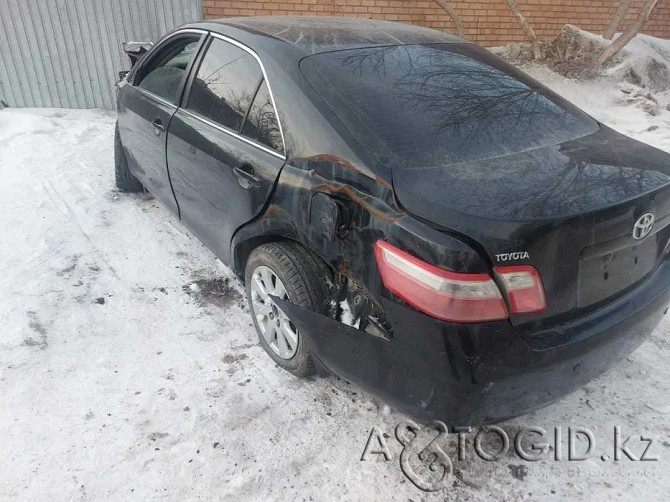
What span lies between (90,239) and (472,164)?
309 centimetres

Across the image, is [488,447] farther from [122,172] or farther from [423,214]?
[122,172]

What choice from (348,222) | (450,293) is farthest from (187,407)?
(450,293)

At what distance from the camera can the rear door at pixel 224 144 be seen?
242cm

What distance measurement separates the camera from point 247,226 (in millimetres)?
2596

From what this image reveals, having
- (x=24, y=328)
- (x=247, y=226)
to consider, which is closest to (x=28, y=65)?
(x=24, y=328)

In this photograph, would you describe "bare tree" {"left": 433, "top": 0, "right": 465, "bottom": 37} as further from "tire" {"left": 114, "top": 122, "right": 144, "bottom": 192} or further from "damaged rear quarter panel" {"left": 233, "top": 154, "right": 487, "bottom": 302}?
"damaged rear quarter panel" {"left": 233, "top": 154, "right": 487, "bottom": 302}

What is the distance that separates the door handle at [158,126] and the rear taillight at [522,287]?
2.52 meters

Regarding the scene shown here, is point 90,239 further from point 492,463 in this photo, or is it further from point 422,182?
point 492,463

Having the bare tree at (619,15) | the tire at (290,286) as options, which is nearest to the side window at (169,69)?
the tire at (290,286)

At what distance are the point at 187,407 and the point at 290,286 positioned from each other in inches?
30.6

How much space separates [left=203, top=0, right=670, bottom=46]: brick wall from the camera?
24.1 feet

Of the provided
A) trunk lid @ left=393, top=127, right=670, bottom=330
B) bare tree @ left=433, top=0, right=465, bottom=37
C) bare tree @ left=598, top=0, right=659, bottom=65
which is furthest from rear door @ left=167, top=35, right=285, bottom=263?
bare tree @ left=598, top=0, right=659, bottom=65

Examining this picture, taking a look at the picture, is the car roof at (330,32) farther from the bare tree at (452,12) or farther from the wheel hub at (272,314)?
the bare tree at (452,12)

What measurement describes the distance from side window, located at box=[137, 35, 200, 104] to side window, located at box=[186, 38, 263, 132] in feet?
0.83
